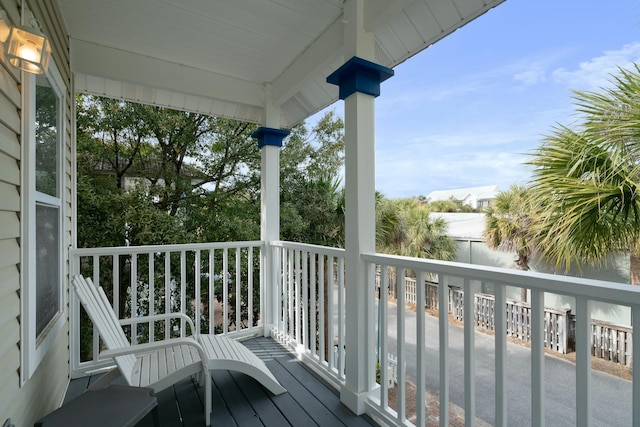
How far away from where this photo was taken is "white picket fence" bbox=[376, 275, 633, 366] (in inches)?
153

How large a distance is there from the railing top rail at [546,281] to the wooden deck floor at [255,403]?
1201mm

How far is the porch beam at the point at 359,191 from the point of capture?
2.19 meters

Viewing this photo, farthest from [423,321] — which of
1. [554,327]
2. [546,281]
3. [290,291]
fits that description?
[554,327]

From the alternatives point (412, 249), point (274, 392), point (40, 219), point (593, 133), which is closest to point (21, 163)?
point (40, 219)

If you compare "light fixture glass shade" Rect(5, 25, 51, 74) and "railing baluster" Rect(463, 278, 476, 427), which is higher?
"light fixture glass shade" Rect(5, 25, 51, 74)

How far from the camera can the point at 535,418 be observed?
4.19 feet

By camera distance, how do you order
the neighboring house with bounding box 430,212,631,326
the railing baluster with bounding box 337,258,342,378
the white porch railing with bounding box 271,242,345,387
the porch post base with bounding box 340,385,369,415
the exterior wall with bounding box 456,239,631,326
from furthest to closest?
the neighboring house with bounding box 430,212,631,326
the exterior wall with bounding box 456,239,631,326
the white porch railing with bounding box 271,242,345,387
the railing baluster with bounding box 337,258,342,378
the porch post base with bounding box 340,385,369,415

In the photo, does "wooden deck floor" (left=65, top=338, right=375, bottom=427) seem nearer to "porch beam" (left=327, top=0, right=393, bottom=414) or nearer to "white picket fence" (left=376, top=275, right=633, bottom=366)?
"porch beam" (left=327, top=0, right=393, bottom=414)

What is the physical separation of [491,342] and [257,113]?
796cm

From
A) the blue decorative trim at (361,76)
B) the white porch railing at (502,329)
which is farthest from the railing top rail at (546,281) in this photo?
the blue decorative trim at (361,76)

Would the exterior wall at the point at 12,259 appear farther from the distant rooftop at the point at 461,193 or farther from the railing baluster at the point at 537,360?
the distant rooftop at the point at 461,193

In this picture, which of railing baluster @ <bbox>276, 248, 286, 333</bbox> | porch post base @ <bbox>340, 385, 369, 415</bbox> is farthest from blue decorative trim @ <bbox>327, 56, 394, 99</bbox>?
porch post base @ <bbox>340, 385, 369, 415</bbox>

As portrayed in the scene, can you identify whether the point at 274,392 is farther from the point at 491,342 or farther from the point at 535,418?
the point at 491,342

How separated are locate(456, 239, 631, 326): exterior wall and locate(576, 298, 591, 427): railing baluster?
245cm
